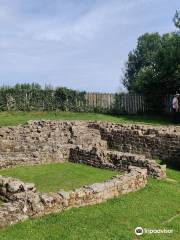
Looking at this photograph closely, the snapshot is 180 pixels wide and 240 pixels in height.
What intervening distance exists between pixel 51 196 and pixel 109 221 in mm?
1782

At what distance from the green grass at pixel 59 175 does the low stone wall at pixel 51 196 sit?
2159 mm

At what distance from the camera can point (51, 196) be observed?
44.9 ft

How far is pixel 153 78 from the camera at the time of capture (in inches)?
1706

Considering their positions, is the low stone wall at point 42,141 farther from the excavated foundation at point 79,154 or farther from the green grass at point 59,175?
the green grass at point 59,175

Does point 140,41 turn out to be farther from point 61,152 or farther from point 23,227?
point 23,227

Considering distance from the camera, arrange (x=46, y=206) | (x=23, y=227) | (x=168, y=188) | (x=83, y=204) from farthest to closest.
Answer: (x=168, y=188) < (x=83, y=204) < (x=46, y=206) < (x=23, y=227)

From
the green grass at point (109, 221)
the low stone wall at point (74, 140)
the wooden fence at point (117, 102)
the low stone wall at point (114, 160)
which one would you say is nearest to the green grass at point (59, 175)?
the low stone wall at point (114, 160)

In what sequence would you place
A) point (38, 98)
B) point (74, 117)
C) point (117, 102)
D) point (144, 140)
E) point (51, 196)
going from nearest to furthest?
point (51, 196), point (144, 140), point (74, 117), point (38, 98), point (117, 102)

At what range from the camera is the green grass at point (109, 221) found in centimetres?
1199

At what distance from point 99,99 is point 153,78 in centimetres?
517

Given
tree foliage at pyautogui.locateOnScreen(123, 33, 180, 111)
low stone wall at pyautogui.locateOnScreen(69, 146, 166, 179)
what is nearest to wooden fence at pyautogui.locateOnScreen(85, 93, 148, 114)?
tree foliage at pyautogui.locateOnScreen(123, 33, 180, 111)

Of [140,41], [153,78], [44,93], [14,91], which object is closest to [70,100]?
[44,93]

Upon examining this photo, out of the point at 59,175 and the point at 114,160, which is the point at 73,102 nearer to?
the point at 114,160

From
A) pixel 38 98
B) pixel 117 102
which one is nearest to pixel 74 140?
pixel 38 98
